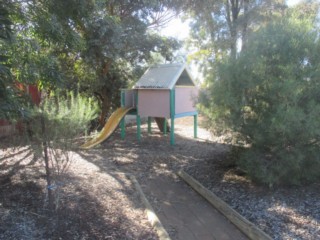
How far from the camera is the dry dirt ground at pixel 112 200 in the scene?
387 cm

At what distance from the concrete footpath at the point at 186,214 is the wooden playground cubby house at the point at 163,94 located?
14.5 feet

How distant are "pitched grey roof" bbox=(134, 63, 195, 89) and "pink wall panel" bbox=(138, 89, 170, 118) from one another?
218mm

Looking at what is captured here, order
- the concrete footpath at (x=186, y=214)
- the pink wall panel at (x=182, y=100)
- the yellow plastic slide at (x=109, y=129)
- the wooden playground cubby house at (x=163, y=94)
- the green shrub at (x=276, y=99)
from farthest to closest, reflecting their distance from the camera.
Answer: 1. the pink wall panel at (x=182, y=100)
2. the wooden playground cubby house at (x=163, y=94)
3. the yellow plastic slide at (x=109, y=129)
4. the green shrub at (x=276, y=99)
5. the concrete footpath at (x=186, y=214)

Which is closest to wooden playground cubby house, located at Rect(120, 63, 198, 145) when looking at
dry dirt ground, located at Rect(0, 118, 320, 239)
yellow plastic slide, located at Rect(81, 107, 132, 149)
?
yellow plastic slide, located at Rect(81, 107, 132, 149)

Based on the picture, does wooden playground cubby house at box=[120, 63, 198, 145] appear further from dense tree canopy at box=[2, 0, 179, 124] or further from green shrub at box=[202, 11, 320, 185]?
green shrub at box=[202, 11, 320, 185]

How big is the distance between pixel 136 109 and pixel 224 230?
783 cm

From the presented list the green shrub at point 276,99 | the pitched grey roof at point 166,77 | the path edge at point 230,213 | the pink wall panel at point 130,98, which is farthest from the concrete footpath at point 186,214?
the pink wall panel at point 130,98

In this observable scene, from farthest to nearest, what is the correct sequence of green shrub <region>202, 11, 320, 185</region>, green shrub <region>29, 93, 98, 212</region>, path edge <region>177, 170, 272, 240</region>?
green shrub <region>202, 11, 320, 185</region>
path edge <region>177, 170, 272, 240</region>
green shrub <region>29, 93, 98, 212</region>

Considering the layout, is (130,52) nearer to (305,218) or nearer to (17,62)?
(17,62)

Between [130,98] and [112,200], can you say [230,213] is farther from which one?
[130,98]

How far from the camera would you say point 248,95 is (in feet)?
17.8

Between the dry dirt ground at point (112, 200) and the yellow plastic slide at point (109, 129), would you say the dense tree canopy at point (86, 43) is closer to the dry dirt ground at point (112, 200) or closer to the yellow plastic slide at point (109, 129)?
the dry dirt ground at point (112, 200)

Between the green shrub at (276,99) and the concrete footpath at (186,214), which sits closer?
the concrete footpath at (186,214)

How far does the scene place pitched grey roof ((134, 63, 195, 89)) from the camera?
1060 centimetres
